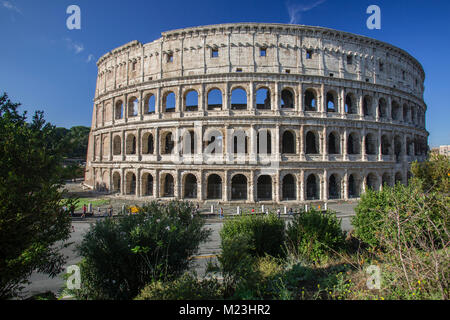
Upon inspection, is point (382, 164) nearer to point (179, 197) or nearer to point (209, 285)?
point (179, 197)

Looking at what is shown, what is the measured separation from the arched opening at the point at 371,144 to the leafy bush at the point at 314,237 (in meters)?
19.5

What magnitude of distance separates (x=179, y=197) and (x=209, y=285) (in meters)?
16.5

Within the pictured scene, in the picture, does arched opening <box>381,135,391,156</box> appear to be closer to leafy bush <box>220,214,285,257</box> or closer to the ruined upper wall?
the ruined upper wall

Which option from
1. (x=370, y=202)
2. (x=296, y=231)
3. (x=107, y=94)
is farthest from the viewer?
(x=107, y=94)

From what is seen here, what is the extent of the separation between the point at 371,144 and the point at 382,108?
209 inches

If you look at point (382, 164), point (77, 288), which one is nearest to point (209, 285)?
point (77, 288)

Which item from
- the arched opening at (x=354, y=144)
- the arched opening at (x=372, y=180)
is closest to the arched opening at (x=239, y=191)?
the arched opening at (x=354, y=144)

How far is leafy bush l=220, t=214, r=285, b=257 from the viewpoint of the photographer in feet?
26.7

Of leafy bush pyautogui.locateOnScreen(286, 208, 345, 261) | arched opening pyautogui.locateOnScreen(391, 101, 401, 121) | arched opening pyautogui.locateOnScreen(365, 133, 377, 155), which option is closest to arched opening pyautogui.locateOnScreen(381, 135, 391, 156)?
arched opening pyautogui.locateOnScreen(365, 133, 377, 155)

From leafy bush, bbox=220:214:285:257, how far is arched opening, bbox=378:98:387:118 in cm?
2441

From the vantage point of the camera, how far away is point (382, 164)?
76.3 feet

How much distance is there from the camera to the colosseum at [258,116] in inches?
806

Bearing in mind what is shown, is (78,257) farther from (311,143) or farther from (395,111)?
(395,111)

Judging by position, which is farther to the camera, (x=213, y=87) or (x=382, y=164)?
(x=382, y=164)
